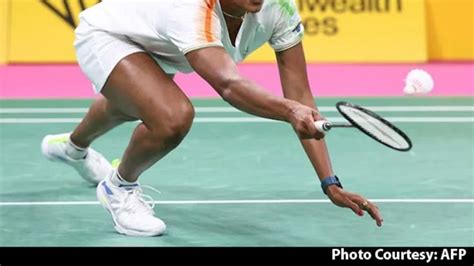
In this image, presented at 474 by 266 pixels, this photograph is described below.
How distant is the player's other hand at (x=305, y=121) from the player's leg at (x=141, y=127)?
2.94ft

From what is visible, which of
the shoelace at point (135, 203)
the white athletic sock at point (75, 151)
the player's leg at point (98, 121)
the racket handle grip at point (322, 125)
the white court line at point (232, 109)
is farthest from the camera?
the white court line at point (232, 109)

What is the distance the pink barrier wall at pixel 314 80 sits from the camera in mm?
8320

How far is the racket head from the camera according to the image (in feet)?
11.1

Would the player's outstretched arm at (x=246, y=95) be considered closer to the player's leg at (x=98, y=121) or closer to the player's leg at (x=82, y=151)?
the player's leg at (x=98, y=121)

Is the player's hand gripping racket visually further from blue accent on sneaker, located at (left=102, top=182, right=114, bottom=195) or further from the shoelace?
blue accent on sneaker, located at (left=102, top=182, right=114, bottom=195)

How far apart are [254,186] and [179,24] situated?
1613mm

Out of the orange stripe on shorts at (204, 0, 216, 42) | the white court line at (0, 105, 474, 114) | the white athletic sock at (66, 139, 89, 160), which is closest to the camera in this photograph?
the orange stripe on shorts at (204, 0, 216, 42)

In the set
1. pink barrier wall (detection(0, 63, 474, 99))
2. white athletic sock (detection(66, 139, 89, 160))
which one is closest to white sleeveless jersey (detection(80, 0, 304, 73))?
white athletic sock (detection(66, 139, 89, 160))

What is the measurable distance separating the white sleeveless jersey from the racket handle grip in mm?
794

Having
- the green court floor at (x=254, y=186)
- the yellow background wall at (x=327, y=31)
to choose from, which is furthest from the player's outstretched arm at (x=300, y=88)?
the yellow background wall at (x=327, y=31)

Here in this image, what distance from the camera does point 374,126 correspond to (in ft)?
11.5

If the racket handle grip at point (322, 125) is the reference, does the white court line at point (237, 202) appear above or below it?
below

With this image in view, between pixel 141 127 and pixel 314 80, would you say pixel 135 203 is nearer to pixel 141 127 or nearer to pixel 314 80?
pixel 141 127

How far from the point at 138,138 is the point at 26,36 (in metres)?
5.69
